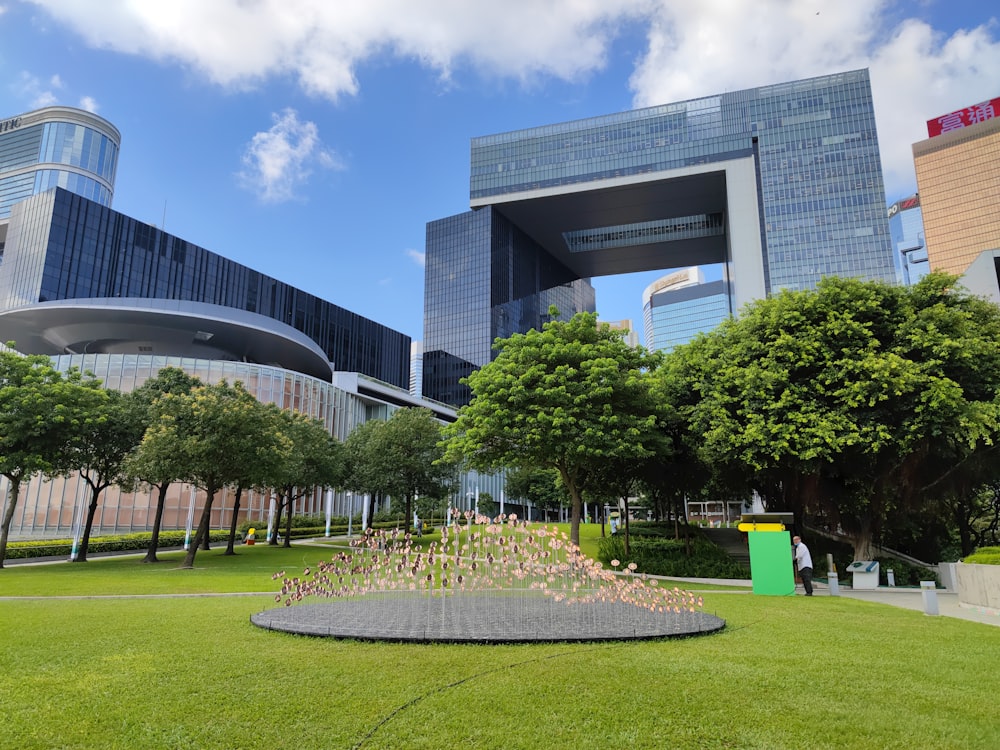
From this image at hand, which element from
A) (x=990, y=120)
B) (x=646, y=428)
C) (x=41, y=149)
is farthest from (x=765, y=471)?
(x=41, y=149)

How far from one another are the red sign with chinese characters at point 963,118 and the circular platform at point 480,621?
140 metres

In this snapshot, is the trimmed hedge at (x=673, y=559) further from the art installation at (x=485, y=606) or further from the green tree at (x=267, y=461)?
the green tree at (x=267, y=461)

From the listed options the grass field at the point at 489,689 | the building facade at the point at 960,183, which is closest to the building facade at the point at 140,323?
the grass field at the point at 489,689

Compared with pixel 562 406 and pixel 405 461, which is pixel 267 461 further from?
pixel 562 406

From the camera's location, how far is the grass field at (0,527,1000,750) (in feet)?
16.0

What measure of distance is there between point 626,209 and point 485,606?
90.0 metres

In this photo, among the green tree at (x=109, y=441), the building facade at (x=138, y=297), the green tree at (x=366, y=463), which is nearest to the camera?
the green tree at (x=109, y=441)

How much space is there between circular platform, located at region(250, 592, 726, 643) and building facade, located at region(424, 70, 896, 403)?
69.4 metres

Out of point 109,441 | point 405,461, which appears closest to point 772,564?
point 405,461

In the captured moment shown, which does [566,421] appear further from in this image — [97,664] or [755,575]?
[97,664]

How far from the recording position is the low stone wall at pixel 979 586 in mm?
13664

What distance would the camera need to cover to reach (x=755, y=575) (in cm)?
1647

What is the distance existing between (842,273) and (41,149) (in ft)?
493

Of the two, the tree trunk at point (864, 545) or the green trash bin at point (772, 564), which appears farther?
the tree trunk at point (864, 545)
